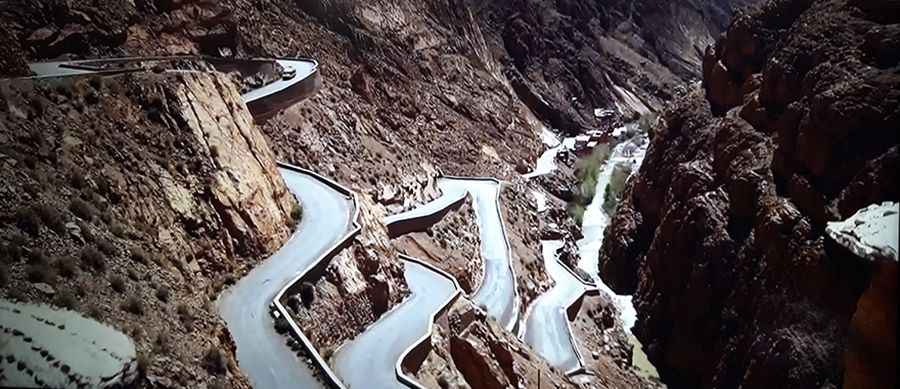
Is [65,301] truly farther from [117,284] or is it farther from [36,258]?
[117,284]


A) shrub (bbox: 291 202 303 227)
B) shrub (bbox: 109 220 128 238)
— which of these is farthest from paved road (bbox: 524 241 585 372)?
shrub (bbox: 109 220 128 238)

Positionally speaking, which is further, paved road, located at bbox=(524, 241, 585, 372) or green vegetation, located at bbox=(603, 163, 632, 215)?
green vegetation, located at bbox=(603, 163, 632, 215)

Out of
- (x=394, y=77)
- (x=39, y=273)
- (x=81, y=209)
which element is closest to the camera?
(x=39, y=273)

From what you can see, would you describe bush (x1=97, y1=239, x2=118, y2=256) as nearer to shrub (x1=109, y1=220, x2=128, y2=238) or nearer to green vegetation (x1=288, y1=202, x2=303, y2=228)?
shrub (x1=109, y1=220, x2=128, y2=238)

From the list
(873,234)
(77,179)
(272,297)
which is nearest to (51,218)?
(77,179)

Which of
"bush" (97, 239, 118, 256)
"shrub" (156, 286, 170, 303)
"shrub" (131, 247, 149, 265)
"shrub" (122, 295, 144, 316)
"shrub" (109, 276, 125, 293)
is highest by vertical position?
"bush" (97, 239, 118, 256)

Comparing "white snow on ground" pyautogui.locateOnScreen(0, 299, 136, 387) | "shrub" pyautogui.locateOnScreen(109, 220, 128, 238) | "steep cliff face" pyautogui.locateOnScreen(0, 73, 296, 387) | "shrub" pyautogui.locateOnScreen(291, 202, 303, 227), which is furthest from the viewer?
"shrub" pyautogui.locateOnScreen(291, 202, 303, 227)

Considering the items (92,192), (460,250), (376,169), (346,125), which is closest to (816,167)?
(460,250)
